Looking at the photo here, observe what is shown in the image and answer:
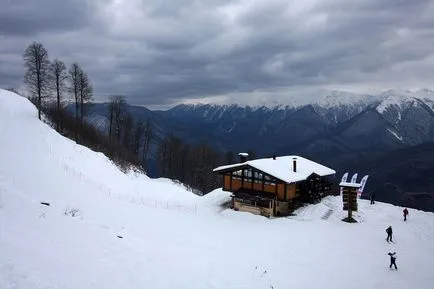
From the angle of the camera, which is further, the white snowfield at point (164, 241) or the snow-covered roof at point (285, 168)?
the snow-covered roof at point (285, 168)

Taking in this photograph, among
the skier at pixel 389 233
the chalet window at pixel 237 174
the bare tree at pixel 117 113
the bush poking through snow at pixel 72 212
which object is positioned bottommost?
the skier at pixel 389 233

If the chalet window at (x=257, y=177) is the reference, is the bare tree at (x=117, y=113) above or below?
above

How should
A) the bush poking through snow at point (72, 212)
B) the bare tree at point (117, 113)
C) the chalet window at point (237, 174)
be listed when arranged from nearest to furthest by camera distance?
the bush poking through snow at point (72, 212), the chalet window at point (237, 174), the bare tree at point (117, 113)

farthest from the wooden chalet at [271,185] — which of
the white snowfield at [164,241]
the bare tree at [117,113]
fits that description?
the bare tree at [117,113]

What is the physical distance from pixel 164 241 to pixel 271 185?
22315 millimetres

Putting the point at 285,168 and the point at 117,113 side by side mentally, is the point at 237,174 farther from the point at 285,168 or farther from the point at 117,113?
the point at 117,113

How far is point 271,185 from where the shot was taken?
40.4 meters

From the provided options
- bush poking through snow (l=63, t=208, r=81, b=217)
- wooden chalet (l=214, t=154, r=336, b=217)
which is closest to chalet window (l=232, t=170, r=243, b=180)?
wooden chalet (l=214, t=154, r=336, b=217)

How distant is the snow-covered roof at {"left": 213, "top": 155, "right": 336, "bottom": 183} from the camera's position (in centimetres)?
3978

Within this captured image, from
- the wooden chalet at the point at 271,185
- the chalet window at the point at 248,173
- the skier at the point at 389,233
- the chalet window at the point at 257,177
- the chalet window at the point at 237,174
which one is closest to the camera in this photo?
the skier at the point at 389,233

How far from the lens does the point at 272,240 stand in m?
27.4

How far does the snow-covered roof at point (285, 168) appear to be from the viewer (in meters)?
39.8

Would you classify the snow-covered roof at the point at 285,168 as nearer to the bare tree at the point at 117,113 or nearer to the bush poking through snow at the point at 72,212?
the bush poking through snow at the point at 72,212

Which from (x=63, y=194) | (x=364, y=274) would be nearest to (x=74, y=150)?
(x=63, y=194)
